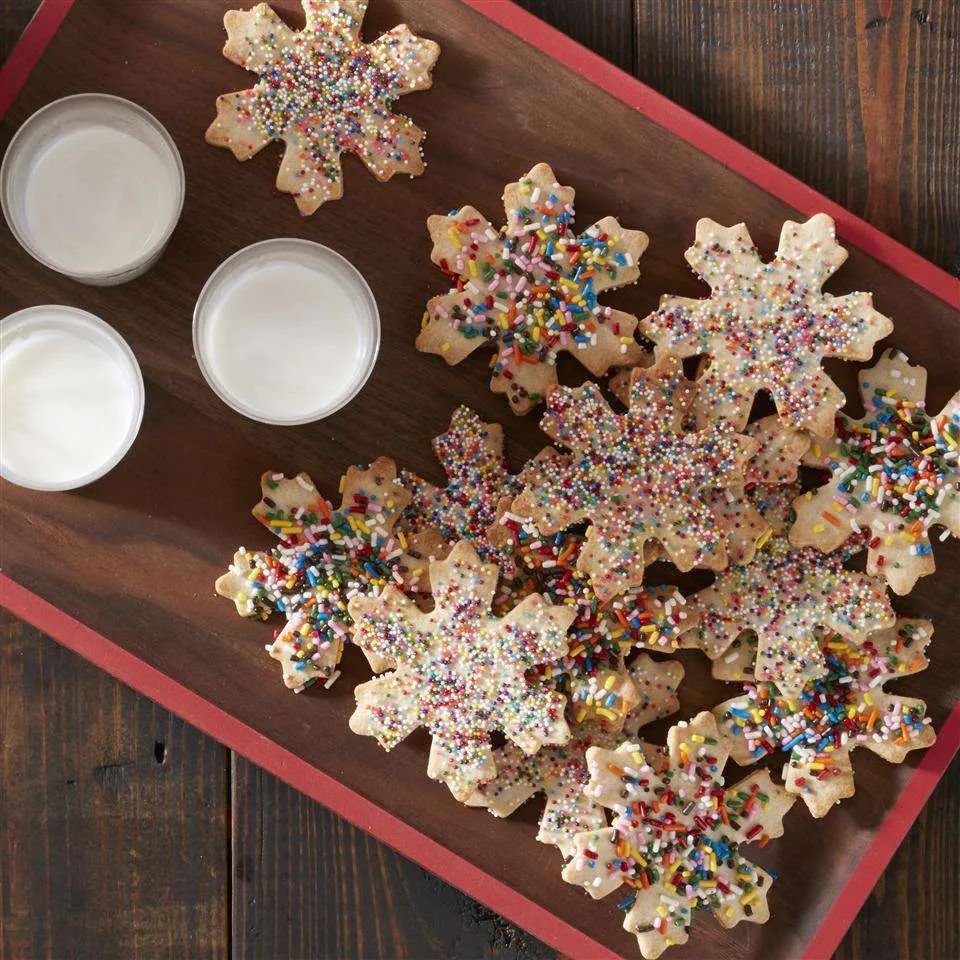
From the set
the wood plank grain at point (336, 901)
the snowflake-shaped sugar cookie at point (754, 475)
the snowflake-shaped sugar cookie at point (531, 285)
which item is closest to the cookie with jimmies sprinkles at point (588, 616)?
the snowflake-shaped sugar cookie at point (754, 475)

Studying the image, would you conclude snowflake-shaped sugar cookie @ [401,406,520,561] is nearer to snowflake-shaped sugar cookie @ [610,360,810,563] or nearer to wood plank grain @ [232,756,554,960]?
snowflake-shaped sugar cookie @ [610,360,810,563]

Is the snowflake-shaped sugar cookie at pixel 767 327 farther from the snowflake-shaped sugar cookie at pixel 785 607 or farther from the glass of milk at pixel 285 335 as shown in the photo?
the glass of milk at pixel 285 335

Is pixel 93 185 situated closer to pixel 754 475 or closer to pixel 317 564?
pixel 317 564

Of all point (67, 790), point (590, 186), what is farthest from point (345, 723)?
point (590, 186)

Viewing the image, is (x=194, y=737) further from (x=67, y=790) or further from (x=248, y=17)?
(x=248, y=17)

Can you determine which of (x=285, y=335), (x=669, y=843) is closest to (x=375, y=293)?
(x=285, y=335)

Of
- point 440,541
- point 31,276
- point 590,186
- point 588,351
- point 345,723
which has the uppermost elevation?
point 590,186
